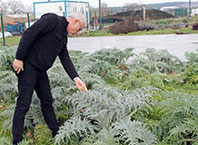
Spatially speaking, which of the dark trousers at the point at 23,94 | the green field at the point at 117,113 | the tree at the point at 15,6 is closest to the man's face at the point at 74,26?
the dark trousers at the point at 23,94

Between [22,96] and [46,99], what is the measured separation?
0.42 m

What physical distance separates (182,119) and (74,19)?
1658 millimetres

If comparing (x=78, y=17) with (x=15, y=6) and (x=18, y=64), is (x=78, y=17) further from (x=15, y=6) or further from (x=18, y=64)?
(x=15, y=6)

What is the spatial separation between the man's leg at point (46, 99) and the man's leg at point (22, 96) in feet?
0.70

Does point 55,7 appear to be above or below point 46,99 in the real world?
above

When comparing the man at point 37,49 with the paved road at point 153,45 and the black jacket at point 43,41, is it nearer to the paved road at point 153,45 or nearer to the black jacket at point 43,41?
the black jacket at point 43,41

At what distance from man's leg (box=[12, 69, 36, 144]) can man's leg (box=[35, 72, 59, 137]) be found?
0.70 feet

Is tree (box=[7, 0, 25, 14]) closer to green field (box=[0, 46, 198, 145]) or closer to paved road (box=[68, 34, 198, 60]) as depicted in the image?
paved road (box=[68, 34, 198, 60])

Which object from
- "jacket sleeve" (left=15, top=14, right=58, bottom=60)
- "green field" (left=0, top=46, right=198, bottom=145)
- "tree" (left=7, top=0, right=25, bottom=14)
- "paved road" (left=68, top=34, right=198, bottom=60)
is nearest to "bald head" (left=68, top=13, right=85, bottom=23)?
"jacket sleeve" (left=15, top=14, right=58, bottom=60)

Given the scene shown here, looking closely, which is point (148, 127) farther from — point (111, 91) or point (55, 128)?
point (55, 128)

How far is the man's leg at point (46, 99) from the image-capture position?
3.64 meters

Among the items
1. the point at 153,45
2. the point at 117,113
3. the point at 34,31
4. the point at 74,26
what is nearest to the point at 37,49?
the point at 34,31

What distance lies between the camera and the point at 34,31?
124 inches

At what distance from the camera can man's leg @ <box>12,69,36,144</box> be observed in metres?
3.37
